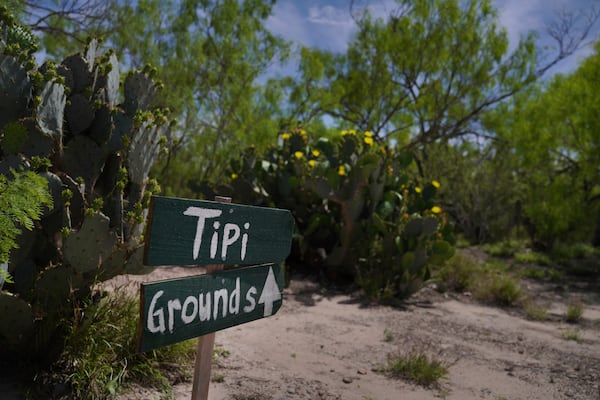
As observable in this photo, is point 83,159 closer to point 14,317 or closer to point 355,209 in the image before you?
point 14,317

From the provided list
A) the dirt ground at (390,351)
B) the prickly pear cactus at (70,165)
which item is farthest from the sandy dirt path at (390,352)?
the prickly pear cactus at (70,165)

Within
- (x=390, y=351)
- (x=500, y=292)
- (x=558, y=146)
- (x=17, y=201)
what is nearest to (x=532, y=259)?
(x=558, y=146)

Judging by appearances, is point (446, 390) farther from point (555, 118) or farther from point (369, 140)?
point (555, 118)

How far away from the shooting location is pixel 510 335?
15.6 ft

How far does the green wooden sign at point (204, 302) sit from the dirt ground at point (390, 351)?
90cm

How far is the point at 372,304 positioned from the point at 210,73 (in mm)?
7982

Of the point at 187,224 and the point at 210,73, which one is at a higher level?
the point at 210,73

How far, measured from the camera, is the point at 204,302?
1.85m

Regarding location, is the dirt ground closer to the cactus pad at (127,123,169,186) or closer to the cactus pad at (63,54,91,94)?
the cactus pad at (127,123,169,186)

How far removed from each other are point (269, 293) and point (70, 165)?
4.33 feet

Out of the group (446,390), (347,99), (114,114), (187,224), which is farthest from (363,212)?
(347,99)

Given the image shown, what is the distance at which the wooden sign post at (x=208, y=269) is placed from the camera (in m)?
1.65

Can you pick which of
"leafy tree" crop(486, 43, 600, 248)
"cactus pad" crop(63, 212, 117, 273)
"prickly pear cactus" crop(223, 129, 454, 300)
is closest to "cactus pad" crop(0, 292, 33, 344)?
"cactus pad" crop(63, 212, 117, 273)

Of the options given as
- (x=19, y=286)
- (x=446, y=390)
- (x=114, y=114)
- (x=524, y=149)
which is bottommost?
(x=446, y=390)
